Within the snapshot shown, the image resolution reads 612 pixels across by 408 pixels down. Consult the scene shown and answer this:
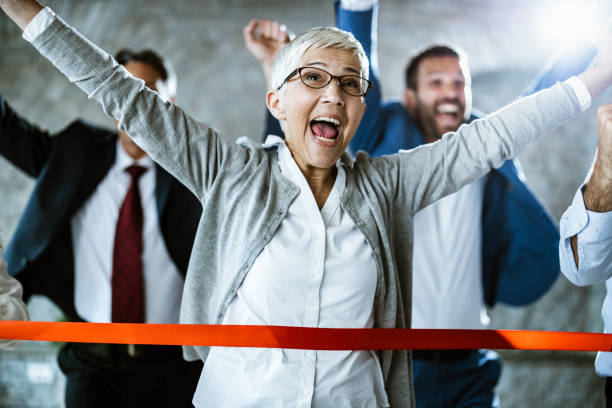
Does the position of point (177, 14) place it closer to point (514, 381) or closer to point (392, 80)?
point (392, 80)

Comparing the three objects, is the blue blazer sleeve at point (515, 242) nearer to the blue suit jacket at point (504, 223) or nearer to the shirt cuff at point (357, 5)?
the blue suit jacket at point (504, 223)

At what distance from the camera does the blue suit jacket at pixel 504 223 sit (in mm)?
2562

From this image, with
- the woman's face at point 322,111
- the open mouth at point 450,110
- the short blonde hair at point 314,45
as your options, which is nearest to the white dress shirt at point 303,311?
the woman's face at point 322,111

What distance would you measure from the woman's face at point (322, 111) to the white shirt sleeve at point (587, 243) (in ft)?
2.37

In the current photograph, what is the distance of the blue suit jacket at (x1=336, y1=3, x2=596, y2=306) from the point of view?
2.56 m

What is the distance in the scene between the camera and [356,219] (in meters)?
1.48

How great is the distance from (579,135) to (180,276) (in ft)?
11.4

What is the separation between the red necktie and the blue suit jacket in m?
1.12

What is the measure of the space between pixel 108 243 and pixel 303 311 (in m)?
1.50

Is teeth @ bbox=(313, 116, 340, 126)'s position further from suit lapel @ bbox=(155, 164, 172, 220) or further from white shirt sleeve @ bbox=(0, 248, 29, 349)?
suit lapel @ bbox=(155, 164, 172, 220)

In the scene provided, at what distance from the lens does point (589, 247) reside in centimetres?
159

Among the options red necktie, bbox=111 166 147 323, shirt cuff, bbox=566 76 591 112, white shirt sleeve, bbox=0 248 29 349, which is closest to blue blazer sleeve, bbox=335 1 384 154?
shirt cuff, bbox=566 76 591 112

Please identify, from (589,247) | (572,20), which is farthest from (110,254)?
(572,20)

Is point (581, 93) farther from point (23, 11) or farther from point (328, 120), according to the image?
point (23, 11)
